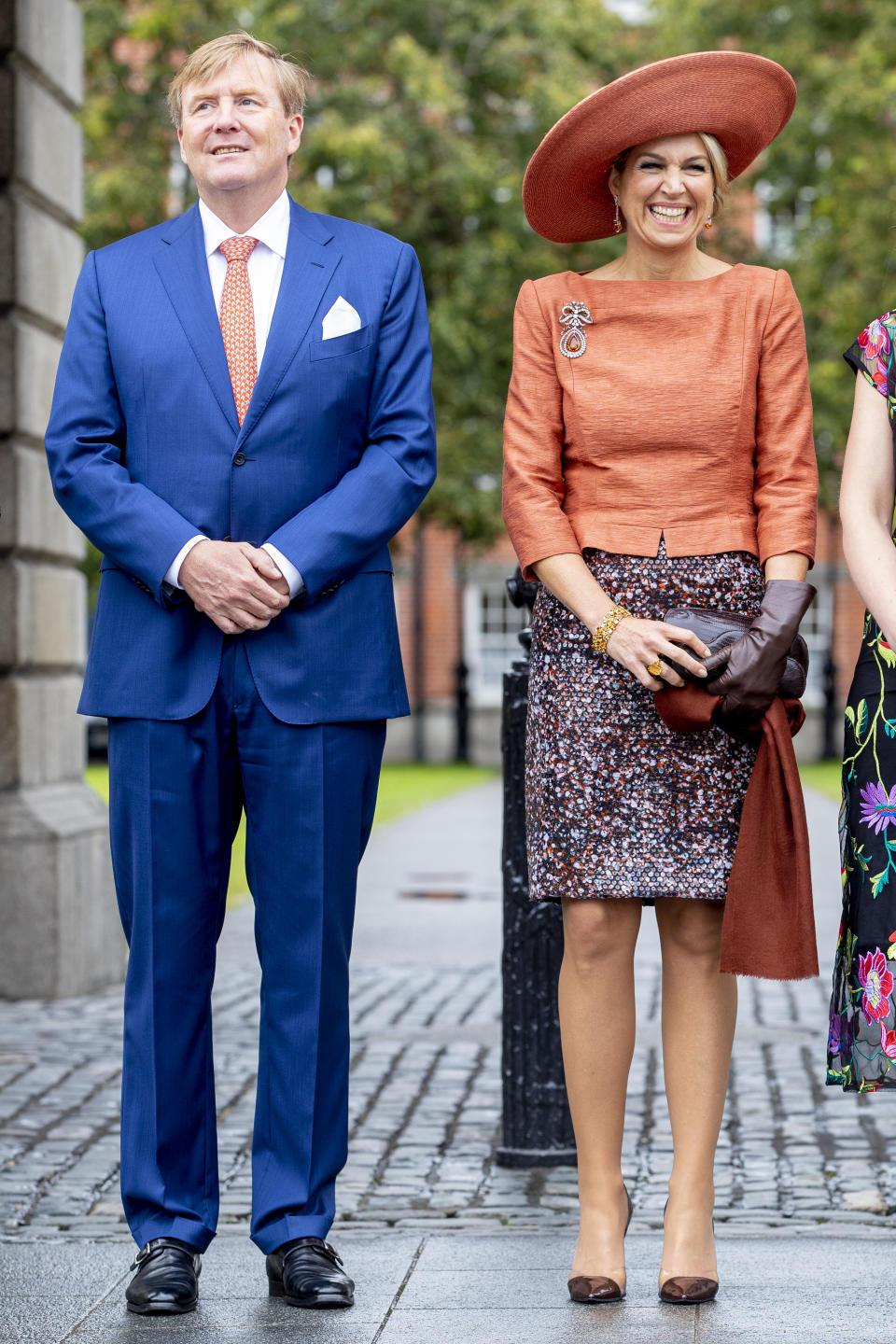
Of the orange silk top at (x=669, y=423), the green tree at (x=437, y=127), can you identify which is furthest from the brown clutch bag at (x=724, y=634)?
the green tree at (x=437, y=127)

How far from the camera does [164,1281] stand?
137 inches

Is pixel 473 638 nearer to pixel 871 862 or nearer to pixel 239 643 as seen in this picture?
pixel 239 643

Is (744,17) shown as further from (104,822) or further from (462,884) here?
(104,822)

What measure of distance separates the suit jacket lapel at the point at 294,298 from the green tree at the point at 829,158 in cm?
1782

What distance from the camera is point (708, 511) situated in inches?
139

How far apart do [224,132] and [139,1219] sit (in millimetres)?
2073

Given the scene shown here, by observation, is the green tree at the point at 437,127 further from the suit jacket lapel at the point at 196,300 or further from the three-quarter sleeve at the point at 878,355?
the three-quarter sleeve at the point at 878,355

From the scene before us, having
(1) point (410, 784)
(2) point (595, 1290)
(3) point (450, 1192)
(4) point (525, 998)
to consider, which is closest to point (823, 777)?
(1) point (410, 784)

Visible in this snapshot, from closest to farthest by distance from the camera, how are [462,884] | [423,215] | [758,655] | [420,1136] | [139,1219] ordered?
[758,655] → [139,1219] → [420,1136] → [462,884] → [423,215]

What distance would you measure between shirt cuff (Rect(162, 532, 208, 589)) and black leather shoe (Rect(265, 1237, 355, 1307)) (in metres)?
1.26

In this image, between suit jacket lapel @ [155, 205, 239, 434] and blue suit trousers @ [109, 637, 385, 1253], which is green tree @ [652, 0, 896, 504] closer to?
suit jacket lapel @ [155, 205, 239, 434]

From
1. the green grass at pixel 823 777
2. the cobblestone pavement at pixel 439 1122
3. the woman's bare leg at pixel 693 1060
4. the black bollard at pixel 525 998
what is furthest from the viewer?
the green grass at pixel 823 777

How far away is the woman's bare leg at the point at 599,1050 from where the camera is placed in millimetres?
3576

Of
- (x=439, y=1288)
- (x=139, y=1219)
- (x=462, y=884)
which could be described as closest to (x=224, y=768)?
(x=139, y=1219)
